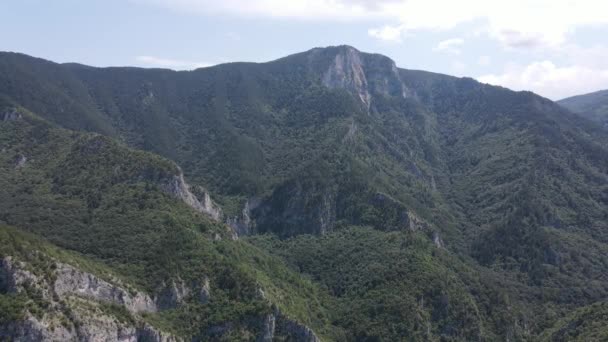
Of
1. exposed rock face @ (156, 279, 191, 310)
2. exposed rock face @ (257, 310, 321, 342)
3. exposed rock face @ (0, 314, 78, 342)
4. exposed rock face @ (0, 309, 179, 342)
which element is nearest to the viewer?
exposed rock face @ (0, 314, 78, 342)

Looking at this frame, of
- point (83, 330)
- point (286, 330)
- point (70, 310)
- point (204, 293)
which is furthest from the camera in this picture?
point (204, 293)

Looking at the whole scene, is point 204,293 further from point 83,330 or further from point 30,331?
point 30,331

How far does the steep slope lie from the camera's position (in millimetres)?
125575

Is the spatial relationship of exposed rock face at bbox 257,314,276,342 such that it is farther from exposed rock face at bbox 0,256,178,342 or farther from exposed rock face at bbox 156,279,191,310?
exposed rock face at bbox 0,256,178,342

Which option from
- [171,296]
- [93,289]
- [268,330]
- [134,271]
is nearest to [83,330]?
[93,289]

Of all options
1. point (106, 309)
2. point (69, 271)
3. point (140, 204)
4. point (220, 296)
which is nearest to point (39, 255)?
point (69, 271)

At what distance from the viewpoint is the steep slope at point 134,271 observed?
12557 cm

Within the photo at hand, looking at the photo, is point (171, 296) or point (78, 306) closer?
point (78, 306)

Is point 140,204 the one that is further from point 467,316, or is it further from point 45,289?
point 467,316

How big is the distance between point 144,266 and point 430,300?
80516mm

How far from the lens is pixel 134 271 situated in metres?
157

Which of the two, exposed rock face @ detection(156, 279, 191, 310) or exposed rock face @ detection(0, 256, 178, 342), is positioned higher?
exposed rock face @ detection(0, 256, 178, 342)

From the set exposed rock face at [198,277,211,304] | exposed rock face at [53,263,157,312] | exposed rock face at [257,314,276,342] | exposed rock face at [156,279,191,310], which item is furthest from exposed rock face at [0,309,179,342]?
exposed rock face at [257,314,276,342]

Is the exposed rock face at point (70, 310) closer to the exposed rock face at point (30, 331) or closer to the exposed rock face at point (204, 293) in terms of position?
the exposed rock face at point (30, 331)
